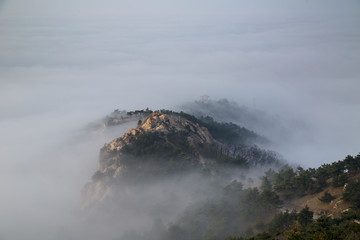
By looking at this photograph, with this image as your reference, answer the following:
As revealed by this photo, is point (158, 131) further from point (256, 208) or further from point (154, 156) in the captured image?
point (256, 208)

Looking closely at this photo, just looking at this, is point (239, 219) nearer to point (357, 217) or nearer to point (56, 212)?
point (357, 217)

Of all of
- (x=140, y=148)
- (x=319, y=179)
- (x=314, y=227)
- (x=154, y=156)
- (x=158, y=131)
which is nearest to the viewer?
(x=314, y=227)

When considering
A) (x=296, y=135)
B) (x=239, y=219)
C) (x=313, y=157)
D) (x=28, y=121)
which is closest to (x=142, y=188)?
(x=239, y=219)

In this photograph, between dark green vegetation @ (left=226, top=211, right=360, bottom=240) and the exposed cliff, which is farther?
the exposed cliff

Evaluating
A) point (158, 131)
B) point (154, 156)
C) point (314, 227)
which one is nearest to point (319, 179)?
point (314, 227)

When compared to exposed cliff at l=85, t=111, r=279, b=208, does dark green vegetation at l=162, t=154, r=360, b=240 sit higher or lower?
lower

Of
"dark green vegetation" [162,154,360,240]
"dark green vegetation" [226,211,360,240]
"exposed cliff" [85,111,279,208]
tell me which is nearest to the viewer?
"dark green vegetation" [226,211,360,240]

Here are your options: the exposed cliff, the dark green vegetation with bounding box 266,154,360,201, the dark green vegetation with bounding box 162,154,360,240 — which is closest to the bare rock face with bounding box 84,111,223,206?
the exposed cliff

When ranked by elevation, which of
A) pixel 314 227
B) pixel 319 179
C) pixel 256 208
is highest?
pixel 319 179

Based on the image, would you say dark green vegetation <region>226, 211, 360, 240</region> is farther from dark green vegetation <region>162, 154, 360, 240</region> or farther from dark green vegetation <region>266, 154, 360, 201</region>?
dark green vegetation <region>266, 154, 360, 201</region>

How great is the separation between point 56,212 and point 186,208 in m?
30.6

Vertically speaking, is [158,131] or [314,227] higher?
[158,131]

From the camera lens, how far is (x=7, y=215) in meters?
71.8

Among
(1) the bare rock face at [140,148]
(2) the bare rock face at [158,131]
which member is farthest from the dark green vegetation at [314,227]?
(2) the bare rock face at [158,131]
